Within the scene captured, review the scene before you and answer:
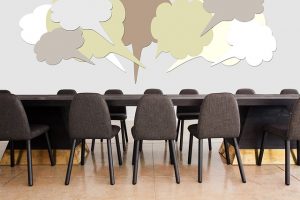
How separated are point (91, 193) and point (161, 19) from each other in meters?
4.00

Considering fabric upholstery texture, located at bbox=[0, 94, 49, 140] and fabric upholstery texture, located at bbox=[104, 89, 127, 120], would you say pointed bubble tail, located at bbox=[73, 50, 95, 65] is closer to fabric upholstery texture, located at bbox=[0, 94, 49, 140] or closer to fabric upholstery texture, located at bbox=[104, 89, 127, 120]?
fabric upholstery texture, located at bbox=[104, 89, 127, 120]

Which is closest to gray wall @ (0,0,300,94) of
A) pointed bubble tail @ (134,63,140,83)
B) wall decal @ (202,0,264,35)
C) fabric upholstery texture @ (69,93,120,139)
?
pointed bubble tail @ (134,63,140,83)

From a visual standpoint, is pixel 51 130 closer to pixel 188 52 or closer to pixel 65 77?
pixel 65 77

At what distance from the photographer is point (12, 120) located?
2506 mm

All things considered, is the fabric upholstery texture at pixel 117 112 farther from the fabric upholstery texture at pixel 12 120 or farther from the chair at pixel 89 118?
the fabric upholstery texture at pixel 12 120

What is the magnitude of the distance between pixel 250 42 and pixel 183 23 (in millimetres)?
1358

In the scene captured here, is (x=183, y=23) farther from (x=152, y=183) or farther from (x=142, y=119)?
(x=152, y=183)

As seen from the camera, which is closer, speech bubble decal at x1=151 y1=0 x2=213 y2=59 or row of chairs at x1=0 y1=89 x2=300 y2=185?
row of chairs at x1=0 y1=89 x2=300 y2=185

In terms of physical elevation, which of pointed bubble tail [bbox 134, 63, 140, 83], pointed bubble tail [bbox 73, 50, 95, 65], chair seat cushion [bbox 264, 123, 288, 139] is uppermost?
pointed bubble tail [bbox 73, 50, 95, 65]

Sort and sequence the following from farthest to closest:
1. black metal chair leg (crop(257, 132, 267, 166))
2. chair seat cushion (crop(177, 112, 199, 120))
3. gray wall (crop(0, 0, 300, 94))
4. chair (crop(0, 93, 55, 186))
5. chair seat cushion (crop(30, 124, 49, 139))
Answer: gray wall (crop(0, 0, 300, 94)) → chair seat cushion (crop(177, 112, 199, 120)) → black metal chair leg (crop(257, 132, 267, 166)) → chair seat cushion (crop(30, 124, 49, 139)) → chair (crop(0, 93, 55, 186))

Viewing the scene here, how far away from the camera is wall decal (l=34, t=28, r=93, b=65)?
18.1 ft

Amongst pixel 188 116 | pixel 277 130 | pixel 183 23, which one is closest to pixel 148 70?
pixel 183 23

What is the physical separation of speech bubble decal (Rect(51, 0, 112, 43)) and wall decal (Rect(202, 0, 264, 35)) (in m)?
1.93

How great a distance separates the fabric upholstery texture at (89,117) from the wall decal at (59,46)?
3289mm
